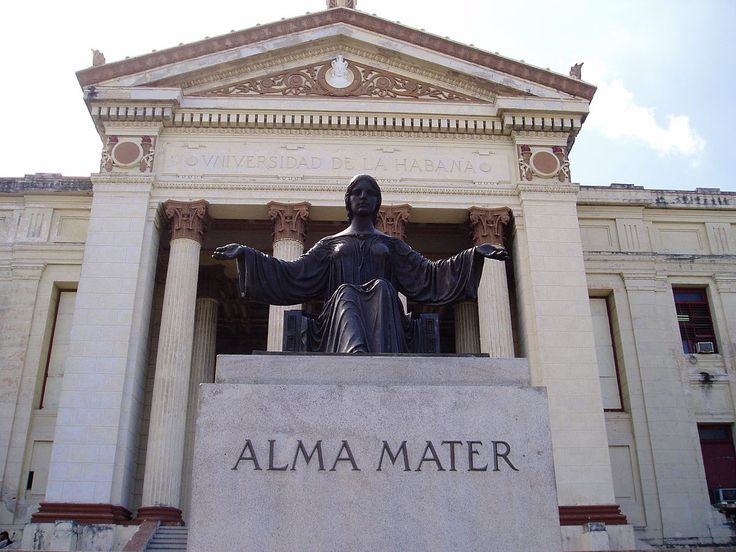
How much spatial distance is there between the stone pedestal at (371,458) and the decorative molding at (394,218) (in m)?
16.2

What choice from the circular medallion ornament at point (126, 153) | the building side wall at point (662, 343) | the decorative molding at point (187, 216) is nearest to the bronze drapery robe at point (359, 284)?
the decorative molding at point (187, 216)

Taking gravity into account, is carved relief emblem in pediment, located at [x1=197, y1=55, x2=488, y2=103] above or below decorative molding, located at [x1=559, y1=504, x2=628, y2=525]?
above

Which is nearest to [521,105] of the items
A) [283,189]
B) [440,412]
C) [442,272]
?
[283,189]

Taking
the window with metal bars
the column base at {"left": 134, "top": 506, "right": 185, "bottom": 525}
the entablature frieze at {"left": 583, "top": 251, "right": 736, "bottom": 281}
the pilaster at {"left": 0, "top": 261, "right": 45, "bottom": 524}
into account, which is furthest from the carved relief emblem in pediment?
the column base at {"left": 134, "top": 506, "right": 185, "bottom": 525}

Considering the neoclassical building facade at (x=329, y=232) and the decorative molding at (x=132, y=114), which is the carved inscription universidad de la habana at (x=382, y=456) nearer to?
the neoclassical building facade at (x=329, y=232)

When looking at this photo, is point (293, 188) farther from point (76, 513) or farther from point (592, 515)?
point (592, 515)

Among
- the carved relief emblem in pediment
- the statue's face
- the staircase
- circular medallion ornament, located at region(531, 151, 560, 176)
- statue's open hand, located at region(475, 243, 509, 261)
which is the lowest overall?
the staircase

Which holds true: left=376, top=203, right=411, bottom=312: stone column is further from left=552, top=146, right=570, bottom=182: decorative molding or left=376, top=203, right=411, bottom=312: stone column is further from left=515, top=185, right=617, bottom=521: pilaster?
left=552, top=146, right=570, bottom=182: decorative molding

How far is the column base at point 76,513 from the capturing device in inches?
762

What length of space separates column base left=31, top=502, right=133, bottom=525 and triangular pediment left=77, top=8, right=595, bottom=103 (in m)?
12.1

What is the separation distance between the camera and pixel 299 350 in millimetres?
8203

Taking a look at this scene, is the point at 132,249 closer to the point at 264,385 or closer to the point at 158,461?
the point at 158,461

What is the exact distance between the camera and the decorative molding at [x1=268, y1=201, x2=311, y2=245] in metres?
23.3

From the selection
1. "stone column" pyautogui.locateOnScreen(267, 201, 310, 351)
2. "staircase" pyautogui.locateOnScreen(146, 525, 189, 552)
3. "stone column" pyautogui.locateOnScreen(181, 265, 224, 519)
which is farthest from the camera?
"stone column" pyautogui.locateOnScreen(181, 265, 224, 519)
